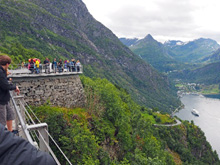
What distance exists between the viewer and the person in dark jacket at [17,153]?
2.18m

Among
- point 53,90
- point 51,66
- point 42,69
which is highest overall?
point 51,66

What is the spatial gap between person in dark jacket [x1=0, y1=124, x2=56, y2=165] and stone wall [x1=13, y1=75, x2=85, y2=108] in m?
17.5

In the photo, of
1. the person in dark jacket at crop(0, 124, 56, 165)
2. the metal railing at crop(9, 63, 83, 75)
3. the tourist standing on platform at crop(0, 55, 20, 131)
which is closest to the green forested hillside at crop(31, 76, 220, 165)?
the metal railing at crop(9, 63, 83, 75)

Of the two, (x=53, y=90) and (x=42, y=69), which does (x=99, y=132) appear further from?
(x=42, y=69)

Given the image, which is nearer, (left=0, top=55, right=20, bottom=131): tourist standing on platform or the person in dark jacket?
the person in dark jacket

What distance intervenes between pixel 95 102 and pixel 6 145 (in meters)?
25.4

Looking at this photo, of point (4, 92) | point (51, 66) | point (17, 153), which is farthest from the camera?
point (51, 66)

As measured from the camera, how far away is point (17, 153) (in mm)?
2217

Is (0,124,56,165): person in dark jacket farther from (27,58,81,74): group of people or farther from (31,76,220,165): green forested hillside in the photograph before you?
(27,58,81,74): group of people

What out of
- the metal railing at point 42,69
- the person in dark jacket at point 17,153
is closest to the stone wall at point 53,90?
the metal railing at point 42,69

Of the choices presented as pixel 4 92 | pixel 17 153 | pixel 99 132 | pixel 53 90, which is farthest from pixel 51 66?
pixel 17 153

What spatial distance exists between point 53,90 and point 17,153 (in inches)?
795

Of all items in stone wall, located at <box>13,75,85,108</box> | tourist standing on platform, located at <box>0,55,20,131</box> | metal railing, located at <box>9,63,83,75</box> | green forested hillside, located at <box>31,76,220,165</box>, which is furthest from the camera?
metal railing, located at <box>9,63,83,75</box>

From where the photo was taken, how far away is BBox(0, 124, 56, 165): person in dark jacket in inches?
85.7
